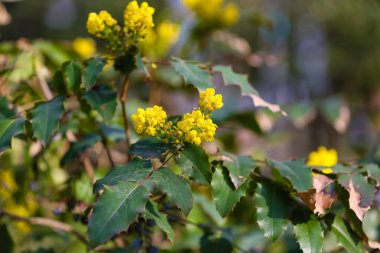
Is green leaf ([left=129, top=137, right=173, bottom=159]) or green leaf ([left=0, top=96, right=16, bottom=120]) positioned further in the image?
green leaf ([left=0, top=96, right=16, bottom=120])

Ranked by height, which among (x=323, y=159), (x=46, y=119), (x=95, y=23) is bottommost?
(x=323, y=159)

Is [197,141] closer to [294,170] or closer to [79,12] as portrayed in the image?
[294,170]

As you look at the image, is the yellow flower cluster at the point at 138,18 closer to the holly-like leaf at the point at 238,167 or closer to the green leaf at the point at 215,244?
the holly-like leaf at the point at 238,167

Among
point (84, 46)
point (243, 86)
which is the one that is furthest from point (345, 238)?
point (84, 46)

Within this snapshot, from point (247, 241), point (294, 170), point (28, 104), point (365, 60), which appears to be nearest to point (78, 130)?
point (28, 104)

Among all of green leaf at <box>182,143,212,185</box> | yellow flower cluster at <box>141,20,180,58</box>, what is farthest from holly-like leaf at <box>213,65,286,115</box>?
yellow flower cluster at <box>141,20,180,58</box>

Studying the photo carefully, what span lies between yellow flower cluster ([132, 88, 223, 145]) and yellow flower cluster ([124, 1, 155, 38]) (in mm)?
190

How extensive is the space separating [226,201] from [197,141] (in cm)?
15

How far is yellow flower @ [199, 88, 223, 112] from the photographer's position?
966mm

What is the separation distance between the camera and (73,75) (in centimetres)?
115

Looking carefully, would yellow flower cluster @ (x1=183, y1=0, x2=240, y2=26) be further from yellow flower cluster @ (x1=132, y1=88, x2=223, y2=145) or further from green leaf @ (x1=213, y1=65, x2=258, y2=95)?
yellow flower cluster @ (x1=132, y1=88, x2=223, y2=145)

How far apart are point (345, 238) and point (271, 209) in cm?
18

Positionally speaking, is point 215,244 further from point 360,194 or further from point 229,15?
point 229,15

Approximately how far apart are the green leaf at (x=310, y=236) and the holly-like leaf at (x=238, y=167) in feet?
0.48
